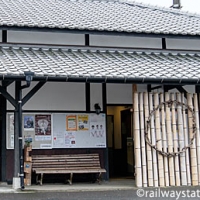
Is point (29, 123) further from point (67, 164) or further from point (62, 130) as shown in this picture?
point (67, 164)

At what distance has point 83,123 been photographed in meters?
9.67

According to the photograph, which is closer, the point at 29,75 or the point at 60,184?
the point at 29,75

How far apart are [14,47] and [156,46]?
374 cm

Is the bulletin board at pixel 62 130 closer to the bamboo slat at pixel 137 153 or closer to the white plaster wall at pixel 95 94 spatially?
the white plaster wall at pixel 95 94

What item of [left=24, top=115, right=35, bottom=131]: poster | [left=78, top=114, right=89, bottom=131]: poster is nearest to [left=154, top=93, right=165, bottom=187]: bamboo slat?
[left=78, top=114, right=89, bottom=131]: poster

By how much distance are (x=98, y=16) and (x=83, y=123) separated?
352 centimetres

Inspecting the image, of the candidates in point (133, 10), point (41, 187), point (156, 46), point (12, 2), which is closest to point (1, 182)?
point (41, 187)

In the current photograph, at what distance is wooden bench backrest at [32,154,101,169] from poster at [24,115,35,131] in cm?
69

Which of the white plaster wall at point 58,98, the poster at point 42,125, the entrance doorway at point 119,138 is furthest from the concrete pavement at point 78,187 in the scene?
the entrance doorway at point 119,138

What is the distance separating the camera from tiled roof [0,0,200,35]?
9.89 m

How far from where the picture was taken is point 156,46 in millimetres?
10414

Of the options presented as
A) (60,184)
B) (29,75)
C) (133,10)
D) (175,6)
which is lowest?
(60,184)

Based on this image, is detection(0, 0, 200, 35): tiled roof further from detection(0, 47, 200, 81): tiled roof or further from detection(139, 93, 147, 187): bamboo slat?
detection(139, 93, 147, 187): bamboo slat

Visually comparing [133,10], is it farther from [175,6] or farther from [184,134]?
[184,134]
